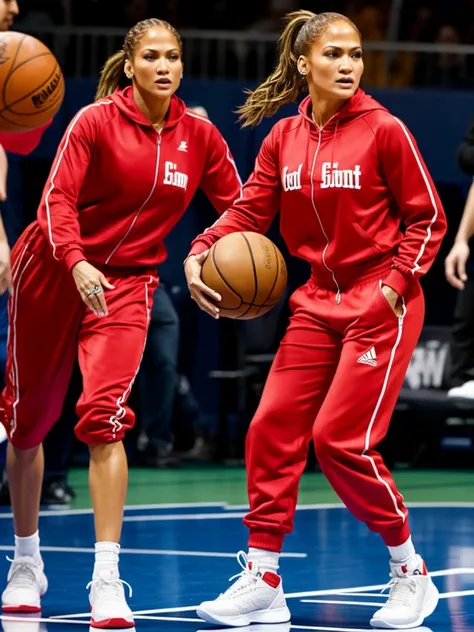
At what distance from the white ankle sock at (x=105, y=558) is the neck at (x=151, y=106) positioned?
5.87ft

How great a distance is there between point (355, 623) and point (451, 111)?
6.95 m

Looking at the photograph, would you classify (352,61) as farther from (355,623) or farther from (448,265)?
(355,623)

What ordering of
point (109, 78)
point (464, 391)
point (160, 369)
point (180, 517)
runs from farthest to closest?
point (160, 369)
point (464, 391)
point (180, 517)
point (109, 78)

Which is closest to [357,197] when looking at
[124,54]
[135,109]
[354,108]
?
[354,108]

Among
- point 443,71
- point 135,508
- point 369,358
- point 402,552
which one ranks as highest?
point 369,358

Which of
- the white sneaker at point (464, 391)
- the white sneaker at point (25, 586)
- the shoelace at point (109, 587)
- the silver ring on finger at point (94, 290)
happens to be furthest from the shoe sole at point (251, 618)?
the white sneaker at point (464, 391)

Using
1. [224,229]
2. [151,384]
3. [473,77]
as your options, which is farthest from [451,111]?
[224,229]

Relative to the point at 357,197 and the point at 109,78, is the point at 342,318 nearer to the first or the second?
the point at 357,197

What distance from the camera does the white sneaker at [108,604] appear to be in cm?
529

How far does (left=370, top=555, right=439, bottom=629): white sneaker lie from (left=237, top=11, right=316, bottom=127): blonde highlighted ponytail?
1.96m

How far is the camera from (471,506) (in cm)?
913

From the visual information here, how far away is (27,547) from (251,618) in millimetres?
1098

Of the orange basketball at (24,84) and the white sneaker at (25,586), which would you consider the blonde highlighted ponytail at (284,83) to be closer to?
the orange basketball at (24,84)

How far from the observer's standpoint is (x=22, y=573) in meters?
5.93
